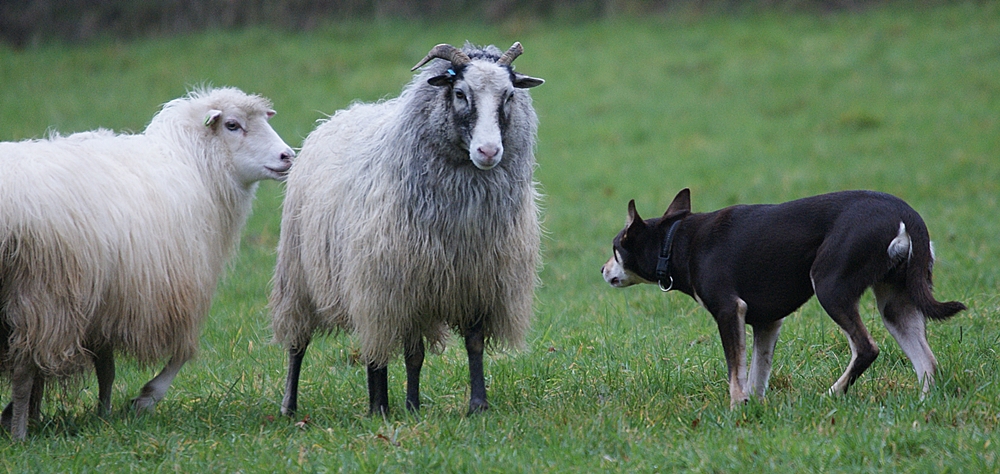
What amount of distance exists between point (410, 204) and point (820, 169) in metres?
9.59

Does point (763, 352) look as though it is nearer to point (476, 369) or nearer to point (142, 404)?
point (476, 369)

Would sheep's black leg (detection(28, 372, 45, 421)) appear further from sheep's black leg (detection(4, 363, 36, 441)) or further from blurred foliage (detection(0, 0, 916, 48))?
blurred foliage (detection(0, 0, 916, 48))

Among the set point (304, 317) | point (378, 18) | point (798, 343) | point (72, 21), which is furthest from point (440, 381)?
point (72, 21)

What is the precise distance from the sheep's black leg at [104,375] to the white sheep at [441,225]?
3.18ft

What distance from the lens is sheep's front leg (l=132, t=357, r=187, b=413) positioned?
533 cm

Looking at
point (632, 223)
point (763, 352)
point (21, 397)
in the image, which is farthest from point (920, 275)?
point (21, 397)

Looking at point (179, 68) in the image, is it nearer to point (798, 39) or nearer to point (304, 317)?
point (798, 39)

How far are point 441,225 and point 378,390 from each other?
3.04 feet

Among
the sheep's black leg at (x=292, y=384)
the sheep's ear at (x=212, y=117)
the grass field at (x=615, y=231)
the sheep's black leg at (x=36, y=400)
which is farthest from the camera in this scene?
the sheep's ear at (x=212, y=117)

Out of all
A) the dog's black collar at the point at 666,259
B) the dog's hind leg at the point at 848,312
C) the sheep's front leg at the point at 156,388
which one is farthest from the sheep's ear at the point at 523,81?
the sheep's front leg at the point at 156,388

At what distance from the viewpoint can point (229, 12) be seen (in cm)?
2138

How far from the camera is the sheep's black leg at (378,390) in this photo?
16.8 feet

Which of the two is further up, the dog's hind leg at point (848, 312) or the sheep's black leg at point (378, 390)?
the dog's hind leg at point (848, 312)

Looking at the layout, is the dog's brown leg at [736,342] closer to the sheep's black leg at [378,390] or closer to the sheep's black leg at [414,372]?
the sheep's black leg at [414,372]
